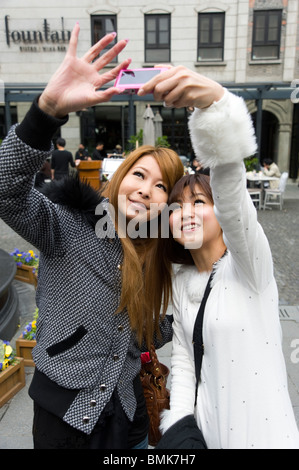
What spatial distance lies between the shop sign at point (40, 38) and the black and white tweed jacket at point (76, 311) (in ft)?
59.6

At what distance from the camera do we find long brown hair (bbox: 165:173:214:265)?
158cm

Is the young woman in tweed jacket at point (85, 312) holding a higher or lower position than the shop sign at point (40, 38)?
lower

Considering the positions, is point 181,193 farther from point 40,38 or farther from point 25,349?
point 40,38

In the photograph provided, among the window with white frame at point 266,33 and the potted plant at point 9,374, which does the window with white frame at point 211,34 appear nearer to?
the window with white frame at point 266,33

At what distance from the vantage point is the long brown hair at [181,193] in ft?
5.19

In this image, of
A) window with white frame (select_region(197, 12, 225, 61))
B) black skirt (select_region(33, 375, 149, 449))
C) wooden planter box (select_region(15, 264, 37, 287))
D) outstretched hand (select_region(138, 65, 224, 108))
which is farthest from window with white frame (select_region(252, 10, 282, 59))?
black skirt (select_region(33, 375, 149, 449))

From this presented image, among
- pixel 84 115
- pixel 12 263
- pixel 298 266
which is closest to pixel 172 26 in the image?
pixel 84 115

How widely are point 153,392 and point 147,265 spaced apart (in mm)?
552

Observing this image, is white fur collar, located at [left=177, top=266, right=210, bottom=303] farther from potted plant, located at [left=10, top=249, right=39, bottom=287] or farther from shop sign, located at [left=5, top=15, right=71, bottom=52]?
shop sign, located at [left=5, top=15, right=71, bottom=52]

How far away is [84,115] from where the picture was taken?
18625 mm

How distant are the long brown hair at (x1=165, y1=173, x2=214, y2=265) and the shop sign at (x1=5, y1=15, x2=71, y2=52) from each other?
18013mm

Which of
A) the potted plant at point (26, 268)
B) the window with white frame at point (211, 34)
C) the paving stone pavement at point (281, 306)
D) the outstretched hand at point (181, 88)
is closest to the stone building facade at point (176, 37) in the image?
the window with white frame at point (211, 34)

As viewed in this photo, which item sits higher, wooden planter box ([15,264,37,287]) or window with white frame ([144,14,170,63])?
window with white frame ([144,14,170,63])

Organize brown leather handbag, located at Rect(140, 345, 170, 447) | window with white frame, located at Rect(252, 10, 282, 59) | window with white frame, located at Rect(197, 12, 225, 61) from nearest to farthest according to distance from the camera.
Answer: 1. brown leather handbag, located at Rect(140, 345, 170, 447)
2. window with white frame, located at Rect(252, 10, 282, 59)
3. window with white frame, located at Rect(197, 12, 225, 61)
